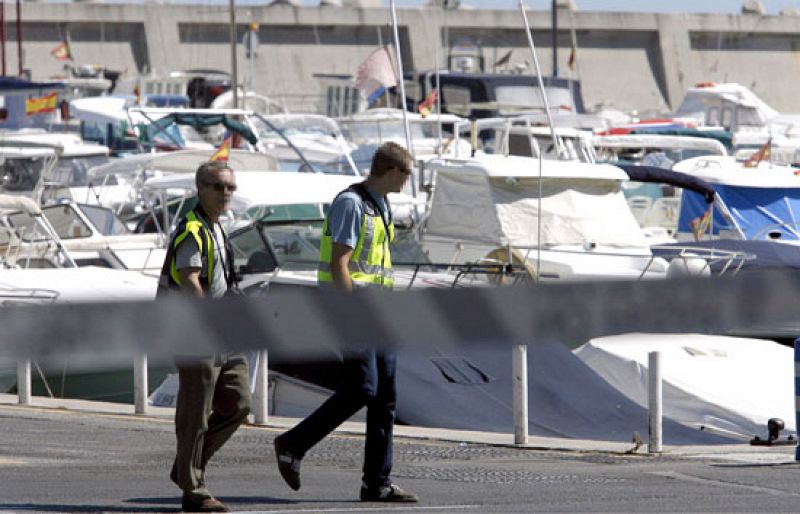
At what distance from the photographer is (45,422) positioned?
1099cm

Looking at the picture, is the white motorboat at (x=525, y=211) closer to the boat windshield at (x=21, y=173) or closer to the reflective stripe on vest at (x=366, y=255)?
the reflective stripe on vest at (x=366, y=255)

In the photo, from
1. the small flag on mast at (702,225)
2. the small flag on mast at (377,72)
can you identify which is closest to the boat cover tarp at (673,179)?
the small flag on mast at (702,225)

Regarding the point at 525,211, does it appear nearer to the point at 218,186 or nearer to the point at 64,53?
the point at 218,186

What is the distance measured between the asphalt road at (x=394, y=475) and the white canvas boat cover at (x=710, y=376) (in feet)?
6.26

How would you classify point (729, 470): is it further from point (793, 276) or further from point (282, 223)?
point (282, 223)

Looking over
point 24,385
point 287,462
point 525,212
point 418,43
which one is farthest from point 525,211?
point 418,43

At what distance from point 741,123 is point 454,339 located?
43809 mm

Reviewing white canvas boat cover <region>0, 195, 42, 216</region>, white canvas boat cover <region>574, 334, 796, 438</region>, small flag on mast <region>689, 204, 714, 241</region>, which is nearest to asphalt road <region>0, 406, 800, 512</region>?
white canvas boat cover <region>574, 334, 796, 438</region>

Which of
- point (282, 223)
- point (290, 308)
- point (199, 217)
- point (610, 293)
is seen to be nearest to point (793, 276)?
point (610, 293)

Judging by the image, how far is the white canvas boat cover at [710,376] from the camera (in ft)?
39.1

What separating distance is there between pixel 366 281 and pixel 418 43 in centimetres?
5496

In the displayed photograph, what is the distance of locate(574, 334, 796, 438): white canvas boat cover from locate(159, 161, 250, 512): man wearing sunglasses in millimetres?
4861

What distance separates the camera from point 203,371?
259 inches

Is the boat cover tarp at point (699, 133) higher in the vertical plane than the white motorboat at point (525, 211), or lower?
lower
